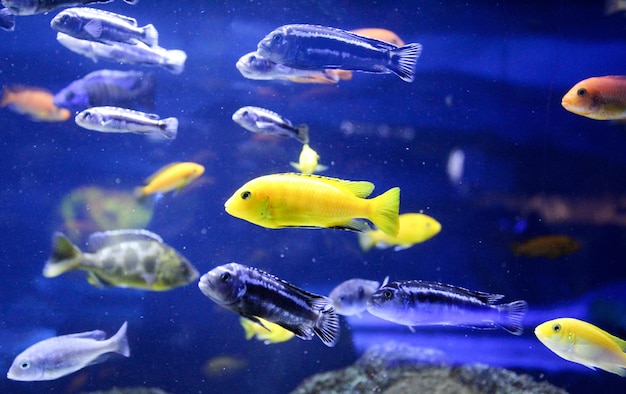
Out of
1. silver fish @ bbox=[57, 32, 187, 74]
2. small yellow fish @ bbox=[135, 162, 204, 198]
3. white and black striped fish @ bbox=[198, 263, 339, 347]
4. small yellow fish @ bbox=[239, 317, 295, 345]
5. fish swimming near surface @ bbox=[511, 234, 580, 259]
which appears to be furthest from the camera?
fish swimming near surface @ bbox=[511, 234, 580, 259]

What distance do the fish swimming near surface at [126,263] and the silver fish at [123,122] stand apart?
77cm

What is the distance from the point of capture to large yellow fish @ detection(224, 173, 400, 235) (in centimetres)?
211

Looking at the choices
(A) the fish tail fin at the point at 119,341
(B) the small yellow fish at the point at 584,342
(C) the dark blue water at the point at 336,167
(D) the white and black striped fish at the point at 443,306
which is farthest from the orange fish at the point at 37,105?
(B) the small yellow fish at the point at 584,342

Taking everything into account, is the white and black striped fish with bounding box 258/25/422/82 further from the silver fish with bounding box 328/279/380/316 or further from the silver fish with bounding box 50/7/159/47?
the silver fish with bounding box 328/279/380/316

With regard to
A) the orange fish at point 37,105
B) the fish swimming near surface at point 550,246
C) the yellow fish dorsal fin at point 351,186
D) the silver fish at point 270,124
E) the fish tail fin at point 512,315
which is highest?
the yellow fish dorsal fin at point 351,186

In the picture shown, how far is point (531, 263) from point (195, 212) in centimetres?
406

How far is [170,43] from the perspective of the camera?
5.95m

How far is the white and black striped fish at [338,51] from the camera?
274 centimetres

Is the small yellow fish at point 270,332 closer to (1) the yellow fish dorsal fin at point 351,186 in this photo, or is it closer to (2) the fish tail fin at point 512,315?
(2) the fish tail fin at point 512,315

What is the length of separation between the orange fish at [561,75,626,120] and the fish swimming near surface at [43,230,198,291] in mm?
2601

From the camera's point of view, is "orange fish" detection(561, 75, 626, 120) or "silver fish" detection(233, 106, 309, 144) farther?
"silver fish" detection(233, 106, 309, 144)

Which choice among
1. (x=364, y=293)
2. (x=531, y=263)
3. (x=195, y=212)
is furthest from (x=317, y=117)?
(x=531, y=263)

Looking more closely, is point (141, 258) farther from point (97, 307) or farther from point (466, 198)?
point (466, 198)

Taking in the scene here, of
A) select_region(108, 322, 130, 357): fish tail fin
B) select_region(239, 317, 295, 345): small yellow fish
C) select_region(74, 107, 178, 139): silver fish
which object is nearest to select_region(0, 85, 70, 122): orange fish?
select_region(74, 107, 178, 139): silver fish
